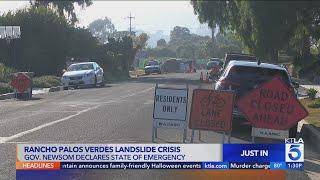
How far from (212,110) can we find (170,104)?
2.71 ft

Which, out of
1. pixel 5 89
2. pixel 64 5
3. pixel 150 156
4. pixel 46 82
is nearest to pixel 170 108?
pixel 150 156

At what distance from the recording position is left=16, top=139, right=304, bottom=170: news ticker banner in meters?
6.64

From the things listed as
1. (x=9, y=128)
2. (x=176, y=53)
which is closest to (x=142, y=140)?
(x=9, y=128)

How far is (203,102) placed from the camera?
35.8 feet

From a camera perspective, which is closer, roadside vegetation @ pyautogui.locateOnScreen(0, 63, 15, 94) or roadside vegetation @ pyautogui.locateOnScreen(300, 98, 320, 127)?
roadside vegetation @ pyautogui.locateOnScreen(300, 98, 320, 127)

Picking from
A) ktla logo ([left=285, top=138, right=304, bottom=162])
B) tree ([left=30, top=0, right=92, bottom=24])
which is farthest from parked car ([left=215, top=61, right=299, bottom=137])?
tree ([left=30, top=0, right=92, bottom=24])

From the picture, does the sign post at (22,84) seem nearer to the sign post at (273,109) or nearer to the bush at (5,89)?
the bush at (5,89)

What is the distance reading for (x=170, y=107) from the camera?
11.1 meters

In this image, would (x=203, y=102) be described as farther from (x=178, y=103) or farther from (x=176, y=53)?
(x=176, y=53)

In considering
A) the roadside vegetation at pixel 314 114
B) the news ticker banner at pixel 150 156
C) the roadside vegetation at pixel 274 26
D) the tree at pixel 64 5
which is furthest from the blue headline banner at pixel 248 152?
the tree at pixel 64 5

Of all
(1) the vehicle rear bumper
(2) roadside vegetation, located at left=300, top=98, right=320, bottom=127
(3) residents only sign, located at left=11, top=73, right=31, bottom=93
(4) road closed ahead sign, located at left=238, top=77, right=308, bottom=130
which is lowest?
(1) the vehicle rear bumper

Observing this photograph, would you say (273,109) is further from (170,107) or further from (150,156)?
(150,156)

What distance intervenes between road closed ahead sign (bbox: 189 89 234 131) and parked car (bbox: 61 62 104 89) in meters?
23.8

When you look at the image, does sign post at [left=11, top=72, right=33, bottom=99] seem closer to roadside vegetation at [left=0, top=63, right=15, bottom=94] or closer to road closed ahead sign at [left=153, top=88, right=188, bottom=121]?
roadside vegetation at [left=0, top=63, right=15, bottom=94]
